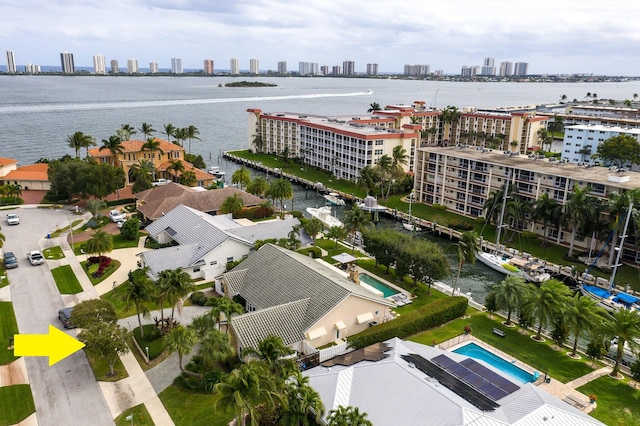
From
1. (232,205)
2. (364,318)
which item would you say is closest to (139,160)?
(232,205)

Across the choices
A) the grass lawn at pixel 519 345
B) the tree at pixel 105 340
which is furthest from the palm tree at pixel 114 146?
the grass lawn at pixel 519 345

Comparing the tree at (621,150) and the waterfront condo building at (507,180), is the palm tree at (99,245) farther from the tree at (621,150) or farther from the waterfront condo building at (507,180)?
the tree at (621,150)

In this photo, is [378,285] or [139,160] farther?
[139,160]

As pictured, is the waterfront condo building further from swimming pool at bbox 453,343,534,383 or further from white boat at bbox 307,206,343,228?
swimming pool at bbox 453,343,534,383

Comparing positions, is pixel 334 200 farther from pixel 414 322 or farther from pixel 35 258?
pixel 35 258

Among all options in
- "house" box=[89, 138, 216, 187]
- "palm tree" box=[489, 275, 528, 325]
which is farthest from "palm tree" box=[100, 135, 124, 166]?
"palm tree" box=[489, 275, 528, 325]

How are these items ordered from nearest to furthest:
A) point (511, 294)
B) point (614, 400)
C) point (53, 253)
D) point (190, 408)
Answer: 1. point (190, 408)
2. point (614, 400)
3. point (511, 294)
4. point (53, 253)

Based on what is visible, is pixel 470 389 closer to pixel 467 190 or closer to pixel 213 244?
pixel 213 244

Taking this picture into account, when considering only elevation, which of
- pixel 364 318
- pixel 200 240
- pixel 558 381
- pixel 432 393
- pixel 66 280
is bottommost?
pixel 558 381
